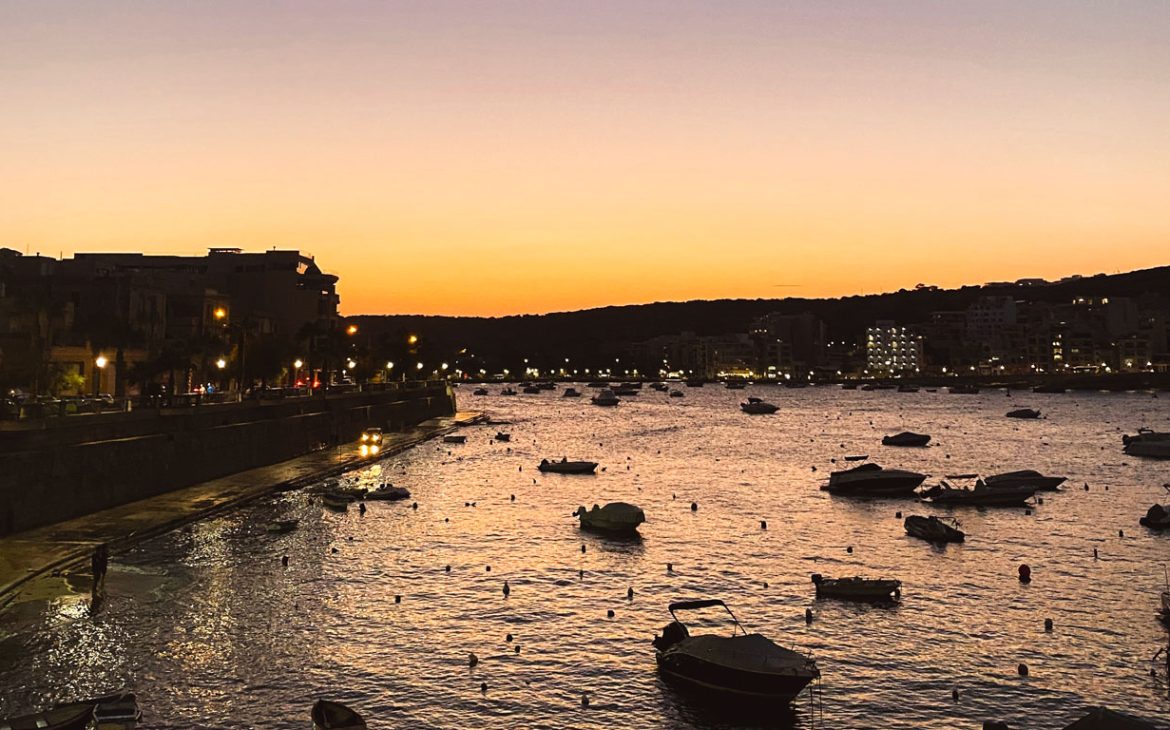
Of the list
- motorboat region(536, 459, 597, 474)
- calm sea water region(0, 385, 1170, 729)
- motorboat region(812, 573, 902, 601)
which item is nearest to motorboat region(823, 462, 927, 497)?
calm sea water region(0, 385, 1170, 729)

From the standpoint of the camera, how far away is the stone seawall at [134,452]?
5156 centimetres

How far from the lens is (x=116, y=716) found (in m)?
27.2

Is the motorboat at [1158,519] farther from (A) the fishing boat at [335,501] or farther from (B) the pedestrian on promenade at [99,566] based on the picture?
(B) the pedestrian on promenade at [99,566]

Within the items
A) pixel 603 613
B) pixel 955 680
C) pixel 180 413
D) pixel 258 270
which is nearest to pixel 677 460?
pixel 180 413

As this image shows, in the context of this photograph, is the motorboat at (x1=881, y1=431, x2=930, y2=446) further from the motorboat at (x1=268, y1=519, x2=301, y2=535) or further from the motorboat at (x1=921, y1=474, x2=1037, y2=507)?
the motorboat at (x1=268, y1=519, x2=301, y2=535)

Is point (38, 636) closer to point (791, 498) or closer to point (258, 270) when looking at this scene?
point (791, 498)

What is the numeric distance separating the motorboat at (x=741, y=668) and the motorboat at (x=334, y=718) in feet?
37.5

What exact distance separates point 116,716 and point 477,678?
11.8 meters

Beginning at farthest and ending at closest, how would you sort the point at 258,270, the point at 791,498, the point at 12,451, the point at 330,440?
the point at 258,270 < the point at 330,440 < the point at 791,498 < the point at 12,451

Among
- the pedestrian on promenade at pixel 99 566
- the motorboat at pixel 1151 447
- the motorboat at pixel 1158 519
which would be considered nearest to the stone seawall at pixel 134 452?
the pedestrian on promenade at pixel 99 566

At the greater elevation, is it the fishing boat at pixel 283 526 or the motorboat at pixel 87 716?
the motorboat at pixel 87 716

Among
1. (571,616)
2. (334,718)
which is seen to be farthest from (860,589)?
(334,718)

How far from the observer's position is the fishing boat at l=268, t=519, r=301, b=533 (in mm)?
58194

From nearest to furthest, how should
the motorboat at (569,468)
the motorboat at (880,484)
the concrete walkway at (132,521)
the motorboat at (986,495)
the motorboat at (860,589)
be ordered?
the motorboat at (860,589), the concrete walkway at (132,521), the motorboat at (986,495), the motorboat at (880,484), the motorboat at (569,468)
